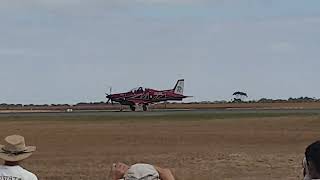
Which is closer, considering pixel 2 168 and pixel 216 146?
pixel 2 168

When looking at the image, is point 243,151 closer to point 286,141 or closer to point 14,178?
point 286,141

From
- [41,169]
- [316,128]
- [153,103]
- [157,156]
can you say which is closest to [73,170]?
[41,169]

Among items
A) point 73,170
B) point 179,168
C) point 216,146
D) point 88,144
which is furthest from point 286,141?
point 73,170

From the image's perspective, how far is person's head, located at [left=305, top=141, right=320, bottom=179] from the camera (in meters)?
5.50

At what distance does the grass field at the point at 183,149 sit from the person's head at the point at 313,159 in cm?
1464

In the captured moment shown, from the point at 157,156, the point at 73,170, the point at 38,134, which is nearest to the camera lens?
the point at 73,170

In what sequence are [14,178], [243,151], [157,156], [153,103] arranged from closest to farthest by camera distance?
[14,178] < [157,156] < [243,151] < [153,103]

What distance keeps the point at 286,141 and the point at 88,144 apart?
809 centimetres

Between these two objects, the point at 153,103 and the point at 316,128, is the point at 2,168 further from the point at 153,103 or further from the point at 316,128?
the point at 153,103

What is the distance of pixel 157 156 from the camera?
26.3m

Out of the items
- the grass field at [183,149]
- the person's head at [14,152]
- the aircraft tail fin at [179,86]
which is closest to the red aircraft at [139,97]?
the aircraft tail fin at [179,86]

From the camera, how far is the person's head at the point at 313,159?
5496mm

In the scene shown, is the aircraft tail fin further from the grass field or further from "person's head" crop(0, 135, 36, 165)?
"person's head" crop(0, 135, 36, 165)

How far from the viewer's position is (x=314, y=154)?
551 centimetres
